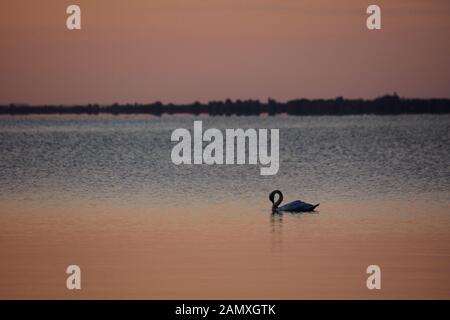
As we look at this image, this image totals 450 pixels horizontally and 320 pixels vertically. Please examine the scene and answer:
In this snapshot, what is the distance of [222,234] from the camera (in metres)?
16.8

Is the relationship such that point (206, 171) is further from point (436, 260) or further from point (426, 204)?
point (436, 260)

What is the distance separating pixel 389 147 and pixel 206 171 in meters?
16.5

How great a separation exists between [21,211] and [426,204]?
6916 millimetres

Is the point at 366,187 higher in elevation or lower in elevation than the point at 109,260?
higher

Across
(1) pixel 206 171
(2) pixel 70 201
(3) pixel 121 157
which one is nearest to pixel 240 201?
(2) pixel 70 201

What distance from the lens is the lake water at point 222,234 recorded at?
43.8 ft

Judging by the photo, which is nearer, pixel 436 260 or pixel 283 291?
pixel 283 291

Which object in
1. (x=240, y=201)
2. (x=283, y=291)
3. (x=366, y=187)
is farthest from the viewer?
(x=366, y=187)

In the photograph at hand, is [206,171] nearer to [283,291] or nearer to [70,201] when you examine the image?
[70,201]

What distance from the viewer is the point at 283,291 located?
42.5 feet

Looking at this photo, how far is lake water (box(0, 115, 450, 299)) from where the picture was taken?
13359mm
